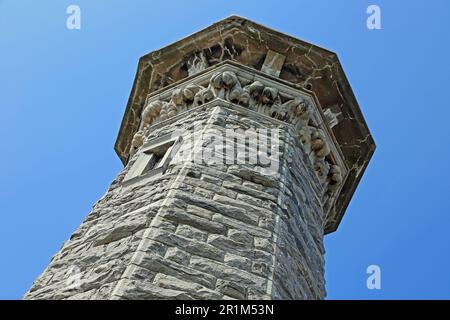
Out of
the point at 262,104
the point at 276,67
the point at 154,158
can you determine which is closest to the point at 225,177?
the point at 154,158

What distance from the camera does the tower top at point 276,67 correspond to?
7.43 metres

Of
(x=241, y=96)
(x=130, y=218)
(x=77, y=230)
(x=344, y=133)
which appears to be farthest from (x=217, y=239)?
(x=344, y=133)

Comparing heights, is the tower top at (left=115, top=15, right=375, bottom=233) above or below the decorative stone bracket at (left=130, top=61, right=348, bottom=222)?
above

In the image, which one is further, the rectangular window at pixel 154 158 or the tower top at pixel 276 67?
the tower top at pixel 276 67

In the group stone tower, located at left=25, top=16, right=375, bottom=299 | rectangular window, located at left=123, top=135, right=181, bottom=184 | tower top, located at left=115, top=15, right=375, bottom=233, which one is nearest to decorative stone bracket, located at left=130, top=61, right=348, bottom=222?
stone tower, located at left=25, top=16, right=375, bottom=299

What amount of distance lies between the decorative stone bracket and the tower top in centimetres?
25

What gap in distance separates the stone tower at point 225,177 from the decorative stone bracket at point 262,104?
0.05 feet

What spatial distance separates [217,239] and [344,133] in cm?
397

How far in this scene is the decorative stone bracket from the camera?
21.7ft

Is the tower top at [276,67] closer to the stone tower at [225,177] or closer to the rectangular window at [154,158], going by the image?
the stone tower at [225,177]

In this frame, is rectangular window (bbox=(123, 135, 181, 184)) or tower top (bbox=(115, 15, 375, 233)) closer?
rectangular window (bbox=(123, 135, 181, 184))

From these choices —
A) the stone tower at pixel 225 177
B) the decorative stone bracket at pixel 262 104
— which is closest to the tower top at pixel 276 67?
the stone tower at pixel 225 177

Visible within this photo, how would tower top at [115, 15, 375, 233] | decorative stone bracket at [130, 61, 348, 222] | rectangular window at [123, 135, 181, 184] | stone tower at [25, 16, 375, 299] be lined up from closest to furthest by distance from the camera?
stone tower at [25, 16, 375, 299], rectangular window at [123, 135, 181, 184], decorative stone bracket at [130, 61, 348, 222], tower top at [115, 15, 375, 233]

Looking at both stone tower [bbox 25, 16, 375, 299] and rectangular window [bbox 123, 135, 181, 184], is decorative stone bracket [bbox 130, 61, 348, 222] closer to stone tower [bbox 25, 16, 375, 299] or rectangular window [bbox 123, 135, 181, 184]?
stone tower [bbox 25, 16, 375, 299]
